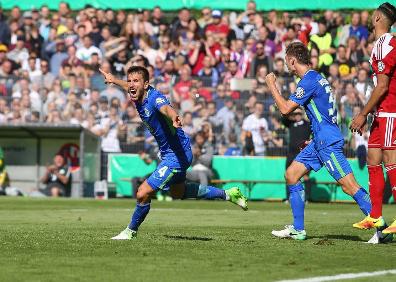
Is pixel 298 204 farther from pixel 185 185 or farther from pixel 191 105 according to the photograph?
pixel 191 105

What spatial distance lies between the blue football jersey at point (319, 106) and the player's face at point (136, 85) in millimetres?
1725

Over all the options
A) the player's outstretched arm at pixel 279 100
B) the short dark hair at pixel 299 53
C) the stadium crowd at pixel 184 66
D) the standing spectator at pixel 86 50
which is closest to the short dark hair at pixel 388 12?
the short dark hair at pixel 299 53

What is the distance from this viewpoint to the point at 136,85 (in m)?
11.9

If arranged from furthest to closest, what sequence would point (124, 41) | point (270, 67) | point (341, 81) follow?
point (124, 41), point (270, 67), point (341, 81)

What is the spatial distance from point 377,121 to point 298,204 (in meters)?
1.32

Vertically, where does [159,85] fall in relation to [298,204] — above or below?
above

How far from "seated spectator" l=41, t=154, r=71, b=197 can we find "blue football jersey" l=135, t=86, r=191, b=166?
14.9m

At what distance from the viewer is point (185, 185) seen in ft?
41.7

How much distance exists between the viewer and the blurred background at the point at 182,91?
85.3ft

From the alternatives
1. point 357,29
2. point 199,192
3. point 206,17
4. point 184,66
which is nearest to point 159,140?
point 199,192

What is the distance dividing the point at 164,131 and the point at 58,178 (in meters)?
15.2

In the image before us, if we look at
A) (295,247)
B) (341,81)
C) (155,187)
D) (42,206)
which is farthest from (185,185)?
(341,81)

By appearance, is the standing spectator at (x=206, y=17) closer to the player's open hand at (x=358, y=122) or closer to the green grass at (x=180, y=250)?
the green grass at (x=180, y=250)

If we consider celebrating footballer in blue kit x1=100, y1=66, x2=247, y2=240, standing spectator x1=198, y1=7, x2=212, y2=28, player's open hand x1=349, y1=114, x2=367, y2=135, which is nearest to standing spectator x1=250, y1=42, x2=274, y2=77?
standing spectator x1=198, y1=7, x2=212, y2=28
